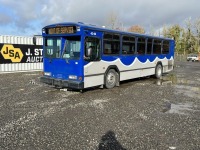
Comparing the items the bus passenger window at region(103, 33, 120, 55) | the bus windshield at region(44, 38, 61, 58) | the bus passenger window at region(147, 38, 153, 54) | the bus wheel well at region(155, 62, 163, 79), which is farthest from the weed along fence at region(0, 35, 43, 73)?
the bus wheel well at region(155, 62, 163, 79)

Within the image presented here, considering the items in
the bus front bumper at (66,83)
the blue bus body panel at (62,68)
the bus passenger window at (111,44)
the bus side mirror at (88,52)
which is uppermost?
the bus passenger window at (111,44)

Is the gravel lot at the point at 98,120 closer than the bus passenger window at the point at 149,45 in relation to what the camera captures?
Yes

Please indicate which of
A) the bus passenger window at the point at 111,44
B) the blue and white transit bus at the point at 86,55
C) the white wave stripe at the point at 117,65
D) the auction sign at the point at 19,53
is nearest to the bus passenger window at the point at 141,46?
the blue and white transit bus at the point at 86,55

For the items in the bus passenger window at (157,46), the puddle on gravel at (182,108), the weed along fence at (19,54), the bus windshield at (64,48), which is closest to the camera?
the puddle on gravel at (182,108)

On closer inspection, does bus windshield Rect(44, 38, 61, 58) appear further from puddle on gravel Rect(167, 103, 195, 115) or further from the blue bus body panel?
puddle on gravel Rect(167, 103, 195, 115)

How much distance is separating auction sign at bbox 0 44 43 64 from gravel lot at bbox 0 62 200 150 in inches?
340

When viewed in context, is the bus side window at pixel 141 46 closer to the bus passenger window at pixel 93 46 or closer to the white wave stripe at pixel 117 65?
the white wave stripe at pixel 117 65

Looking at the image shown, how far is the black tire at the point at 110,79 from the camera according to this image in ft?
38.9

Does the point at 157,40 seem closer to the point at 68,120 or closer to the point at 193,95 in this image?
the point at 193,95

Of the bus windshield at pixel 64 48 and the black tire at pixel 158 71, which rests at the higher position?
the bus windshield at pixel 64 48

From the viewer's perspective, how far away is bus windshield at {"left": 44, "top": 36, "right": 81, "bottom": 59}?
33.5 ft

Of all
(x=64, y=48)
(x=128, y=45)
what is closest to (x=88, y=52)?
(x=64, y=48)

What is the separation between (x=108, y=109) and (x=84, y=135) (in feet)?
8.34

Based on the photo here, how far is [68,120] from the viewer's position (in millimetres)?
6977
